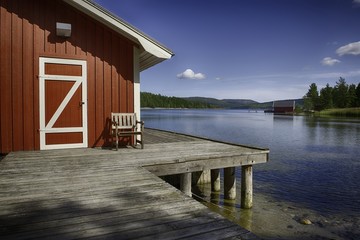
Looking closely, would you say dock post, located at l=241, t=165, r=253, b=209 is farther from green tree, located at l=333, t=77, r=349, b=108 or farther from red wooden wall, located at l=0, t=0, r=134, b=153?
green tree, located at l=333, t=77, r=349, b=108

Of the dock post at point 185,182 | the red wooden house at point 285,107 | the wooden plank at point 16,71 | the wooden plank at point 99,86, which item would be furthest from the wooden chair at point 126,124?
the red wooden house at point 285,107

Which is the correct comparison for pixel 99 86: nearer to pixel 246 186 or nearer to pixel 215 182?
pixel 246 186

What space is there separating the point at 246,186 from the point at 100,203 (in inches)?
201

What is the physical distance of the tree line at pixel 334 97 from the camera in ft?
244

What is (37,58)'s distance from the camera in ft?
23.4

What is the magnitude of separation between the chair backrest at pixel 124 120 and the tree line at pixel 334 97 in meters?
79.6

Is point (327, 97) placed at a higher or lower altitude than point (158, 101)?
lower

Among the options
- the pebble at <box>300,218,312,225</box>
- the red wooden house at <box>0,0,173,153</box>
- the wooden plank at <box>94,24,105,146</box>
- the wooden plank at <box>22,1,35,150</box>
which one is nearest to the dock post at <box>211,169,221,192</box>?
the pebble at <box>300,218,312,225</box>

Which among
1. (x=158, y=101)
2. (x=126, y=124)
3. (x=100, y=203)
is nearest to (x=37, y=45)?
(x=126, y=124)

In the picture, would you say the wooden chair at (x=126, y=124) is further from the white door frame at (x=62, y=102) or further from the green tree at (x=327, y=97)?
the green tree at (x=327, y=97)

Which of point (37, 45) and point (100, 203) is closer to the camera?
point (100, 203)

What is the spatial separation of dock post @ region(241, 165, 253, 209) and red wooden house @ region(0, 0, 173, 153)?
3554mm

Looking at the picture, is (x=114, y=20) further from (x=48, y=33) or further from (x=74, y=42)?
(x=48, y=33)

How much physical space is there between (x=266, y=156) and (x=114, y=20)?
5.29m
